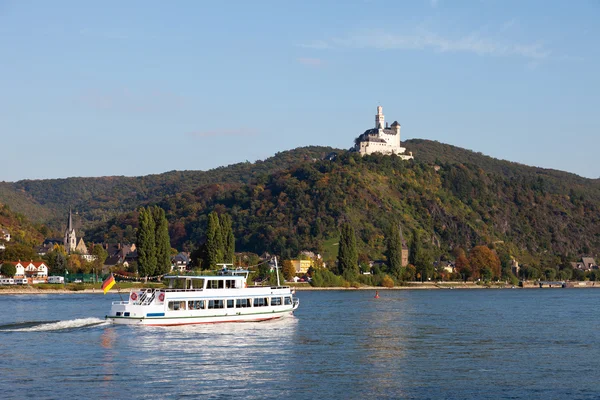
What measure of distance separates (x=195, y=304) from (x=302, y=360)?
65.5 ft

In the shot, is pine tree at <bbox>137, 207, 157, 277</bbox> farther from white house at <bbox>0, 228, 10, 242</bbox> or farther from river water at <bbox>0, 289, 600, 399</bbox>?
white house at <bbox>0, 228, 10, 242</bbox>

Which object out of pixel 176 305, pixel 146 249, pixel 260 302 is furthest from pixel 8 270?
pixel 176 305

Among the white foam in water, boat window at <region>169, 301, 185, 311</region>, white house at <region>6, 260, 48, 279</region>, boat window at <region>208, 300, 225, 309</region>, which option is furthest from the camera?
white house at <region>6, 260, 48, 279</region>

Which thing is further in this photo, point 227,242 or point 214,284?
point 227,242

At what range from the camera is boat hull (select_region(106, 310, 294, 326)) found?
61.9 meters

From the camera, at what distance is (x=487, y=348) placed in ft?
176

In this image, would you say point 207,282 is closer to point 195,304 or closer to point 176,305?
point 195,304

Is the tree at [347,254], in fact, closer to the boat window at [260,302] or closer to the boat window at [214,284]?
Result: the boat window at [260,302]

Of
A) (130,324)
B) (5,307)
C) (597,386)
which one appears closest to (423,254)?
(5,307)

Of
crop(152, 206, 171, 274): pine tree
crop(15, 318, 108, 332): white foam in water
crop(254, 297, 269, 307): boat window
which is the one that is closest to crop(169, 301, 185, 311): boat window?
crop(15, 318, 108, 332): white foam in water

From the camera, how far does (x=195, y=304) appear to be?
65062 millimetres

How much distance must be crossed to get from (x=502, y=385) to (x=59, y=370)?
72.3 ft

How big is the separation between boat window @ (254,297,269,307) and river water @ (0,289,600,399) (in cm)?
228

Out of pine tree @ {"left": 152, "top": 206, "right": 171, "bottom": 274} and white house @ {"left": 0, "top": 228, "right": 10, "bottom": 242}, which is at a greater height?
white house @ {"left": 0, "top": 228, "right": 10, "bottom": 242}
